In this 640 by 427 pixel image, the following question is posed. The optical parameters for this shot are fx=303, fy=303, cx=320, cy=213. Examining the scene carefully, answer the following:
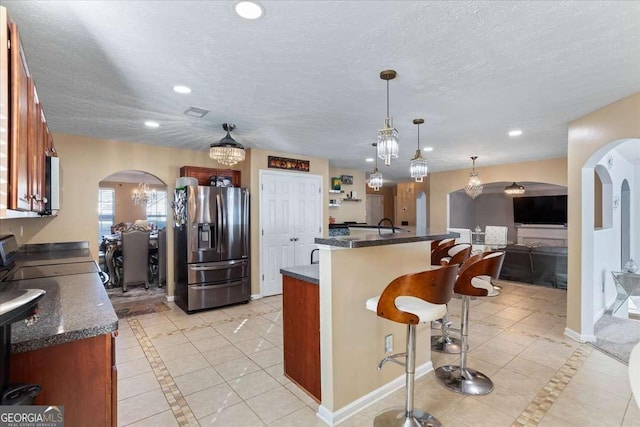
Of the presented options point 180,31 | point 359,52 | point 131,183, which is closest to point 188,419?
point 180,31

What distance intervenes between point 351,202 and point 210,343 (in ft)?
16.0

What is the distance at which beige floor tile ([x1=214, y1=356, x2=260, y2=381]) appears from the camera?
2.61 meters

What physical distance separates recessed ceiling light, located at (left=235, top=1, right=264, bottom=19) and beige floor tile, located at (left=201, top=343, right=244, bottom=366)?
9.11ft

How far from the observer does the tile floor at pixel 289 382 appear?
6.76 feet

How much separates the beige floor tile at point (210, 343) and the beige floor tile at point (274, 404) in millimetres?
1051

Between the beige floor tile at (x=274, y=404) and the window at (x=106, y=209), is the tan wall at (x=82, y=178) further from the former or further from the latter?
the window at (x=106, y=209)

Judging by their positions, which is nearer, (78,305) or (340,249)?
(78,305)

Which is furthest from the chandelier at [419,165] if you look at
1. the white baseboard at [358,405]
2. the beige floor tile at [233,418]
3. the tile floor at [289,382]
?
the beige floor tile at [233,418]

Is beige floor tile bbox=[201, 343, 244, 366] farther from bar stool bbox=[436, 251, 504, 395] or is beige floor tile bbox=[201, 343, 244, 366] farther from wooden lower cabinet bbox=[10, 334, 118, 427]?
bar stool bbox=[436, 251, 504, 395]

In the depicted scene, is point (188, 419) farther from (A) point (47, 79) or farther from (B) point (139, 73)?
(A) point (47, 79)

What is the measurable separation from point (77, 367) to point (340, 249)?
1.42m

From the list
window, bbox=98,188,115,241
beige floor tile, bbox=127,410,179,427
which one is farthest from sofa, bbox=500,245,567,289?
window, bbox=98,188,115,241

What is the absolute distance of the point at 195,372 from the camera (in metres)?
2.65

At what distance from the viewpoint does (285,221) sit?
5203 mm
